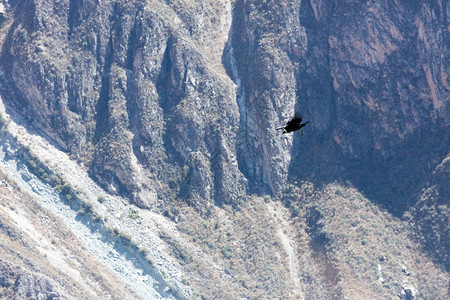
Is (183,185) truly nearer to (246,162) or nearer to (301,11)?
(246,162)

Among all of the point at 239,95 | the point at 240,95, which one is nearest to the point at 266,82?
the point at 240,95

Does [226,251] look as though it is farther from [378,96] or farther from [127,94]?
[378,96]

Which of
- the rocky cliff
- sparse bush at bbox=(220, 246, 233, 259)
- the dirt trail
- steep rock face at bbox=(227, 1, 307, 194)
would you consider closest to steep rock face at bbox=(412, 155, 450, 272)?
the rocky cliff

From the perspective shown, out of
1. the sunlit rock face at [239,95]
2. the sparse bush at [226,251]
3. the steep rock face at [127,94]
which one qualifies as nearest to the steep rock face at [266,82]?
the sunlit rock face at [239,95]

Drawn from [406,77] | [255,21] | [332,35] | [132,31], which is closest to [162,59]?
[132,31]

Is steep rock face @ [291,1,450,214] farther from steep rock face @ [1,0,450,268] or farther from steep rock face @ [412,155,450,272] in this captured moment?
steep rock face @ [412,155,450,272]

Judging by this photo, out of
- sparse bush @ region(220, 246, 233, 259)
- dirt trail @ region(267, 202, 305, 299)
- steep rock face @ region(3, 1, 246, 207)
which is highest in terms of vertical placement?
steep rock face @ region(3, 1, 246, 207)

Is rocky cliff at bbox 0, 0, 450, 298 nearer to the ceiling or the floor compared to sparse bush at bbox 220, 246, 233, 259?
nearer to the ceiling

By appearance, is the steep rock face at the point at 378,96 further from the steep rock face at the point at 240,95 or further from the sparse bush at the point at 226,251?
the sparse bush at the point at 226,251
